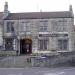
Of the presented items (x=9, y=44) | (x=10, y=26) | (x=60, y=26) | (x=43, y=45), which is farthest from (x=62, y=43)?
(x=10, y=26)

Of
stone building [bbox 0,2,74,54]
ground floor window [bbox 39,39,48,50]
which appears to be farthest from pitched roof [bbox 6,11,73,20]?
ground floor window [bbox 39,39,48,50]

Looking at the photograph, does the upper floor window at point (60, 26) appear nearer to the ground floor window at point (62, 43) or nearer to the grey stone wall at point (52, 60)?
the ground floor window at point (62, 43)

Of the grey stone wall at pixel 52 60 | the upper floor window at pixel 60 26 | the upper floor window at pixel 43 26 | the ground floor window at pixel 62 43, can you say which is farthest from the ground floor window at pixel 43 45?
the grey stone wall at pixel 52 60

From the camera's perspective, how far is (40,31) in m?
57.1

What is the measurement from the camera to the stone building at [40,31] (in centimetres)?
5644

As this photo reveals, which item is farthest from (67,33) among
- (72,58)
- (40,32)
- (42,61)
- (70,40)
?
(42,61)

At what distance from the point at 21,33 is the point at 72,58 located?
1347cm

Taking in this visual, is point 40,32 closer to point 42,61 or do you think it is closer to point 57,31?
point 57,31

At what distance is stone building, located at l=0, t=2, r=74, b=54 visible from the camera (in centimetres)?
5644

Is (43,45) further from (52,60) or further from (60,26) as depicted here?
(52,60)

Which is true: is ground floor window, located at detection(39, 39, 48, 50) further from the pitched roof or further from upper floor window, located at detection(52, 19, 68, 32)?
the pitched roof

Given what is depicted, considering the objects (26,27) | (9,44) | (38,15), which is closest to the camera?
(26,27)

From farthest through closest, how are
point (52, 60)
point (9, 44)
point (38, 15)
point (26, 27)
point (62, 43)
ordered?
point (38, 15), point (9, 44), point (26, 27), point (62, 43), point (52, 60)

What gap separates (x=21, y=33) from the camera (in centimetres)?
5772
